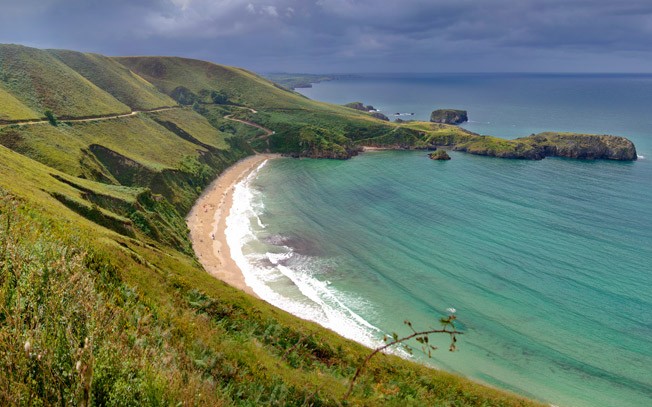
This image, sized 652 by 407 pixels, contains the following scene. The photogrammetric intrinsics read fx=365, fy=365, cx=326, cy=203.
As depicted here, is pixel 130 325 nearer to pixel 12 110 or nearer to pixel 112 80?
pixel 12 110

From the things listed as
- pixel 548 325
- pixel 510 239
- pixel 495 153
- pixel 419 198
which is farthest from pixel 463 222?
pixel 495 153

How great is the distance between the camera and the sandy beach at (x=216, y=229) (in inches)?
2313

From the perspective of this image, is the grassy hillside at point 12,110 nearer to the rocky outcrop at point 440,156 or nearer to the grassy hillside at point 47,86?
the grassy hillside at point 47,86

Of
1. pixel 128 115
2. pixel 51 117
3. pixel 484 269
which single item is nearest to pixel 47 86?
pixel 128 115

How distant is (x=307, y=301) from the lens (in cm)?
5288

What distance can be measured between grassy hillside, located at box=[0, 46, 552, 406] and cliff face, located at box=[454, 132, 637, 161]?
14257 centimetres

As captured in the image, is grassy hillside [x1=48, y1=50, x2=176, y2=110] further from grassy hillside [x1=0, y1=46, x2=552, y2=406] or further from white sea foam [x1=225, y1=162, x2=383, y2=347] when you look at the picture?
white sea foam [x1=225, y1=162, x2=383, y2=347]

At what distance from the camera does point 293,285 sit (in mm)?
56812

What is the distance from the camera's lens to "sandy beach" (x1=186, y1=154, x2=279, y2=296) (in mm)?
58750

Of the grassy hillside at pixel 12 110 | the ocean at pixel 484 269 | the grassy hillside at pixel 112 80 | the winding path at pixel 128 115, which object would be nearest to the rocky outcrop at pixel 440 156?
the ocean at pixel 484 269

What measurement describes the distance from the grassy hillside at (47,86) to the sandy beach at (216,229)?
135ft

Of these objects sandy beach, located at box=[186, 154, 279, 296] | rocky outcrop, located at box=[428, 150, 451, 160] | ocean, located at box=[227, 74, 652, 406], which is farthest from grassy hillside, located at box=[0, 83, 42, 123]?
rocky outcrop, located at box=[428, 150, 451, 160]

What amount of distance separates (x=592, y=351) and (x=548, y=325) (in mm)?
5352

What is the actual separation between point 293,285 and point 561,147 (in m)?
157
